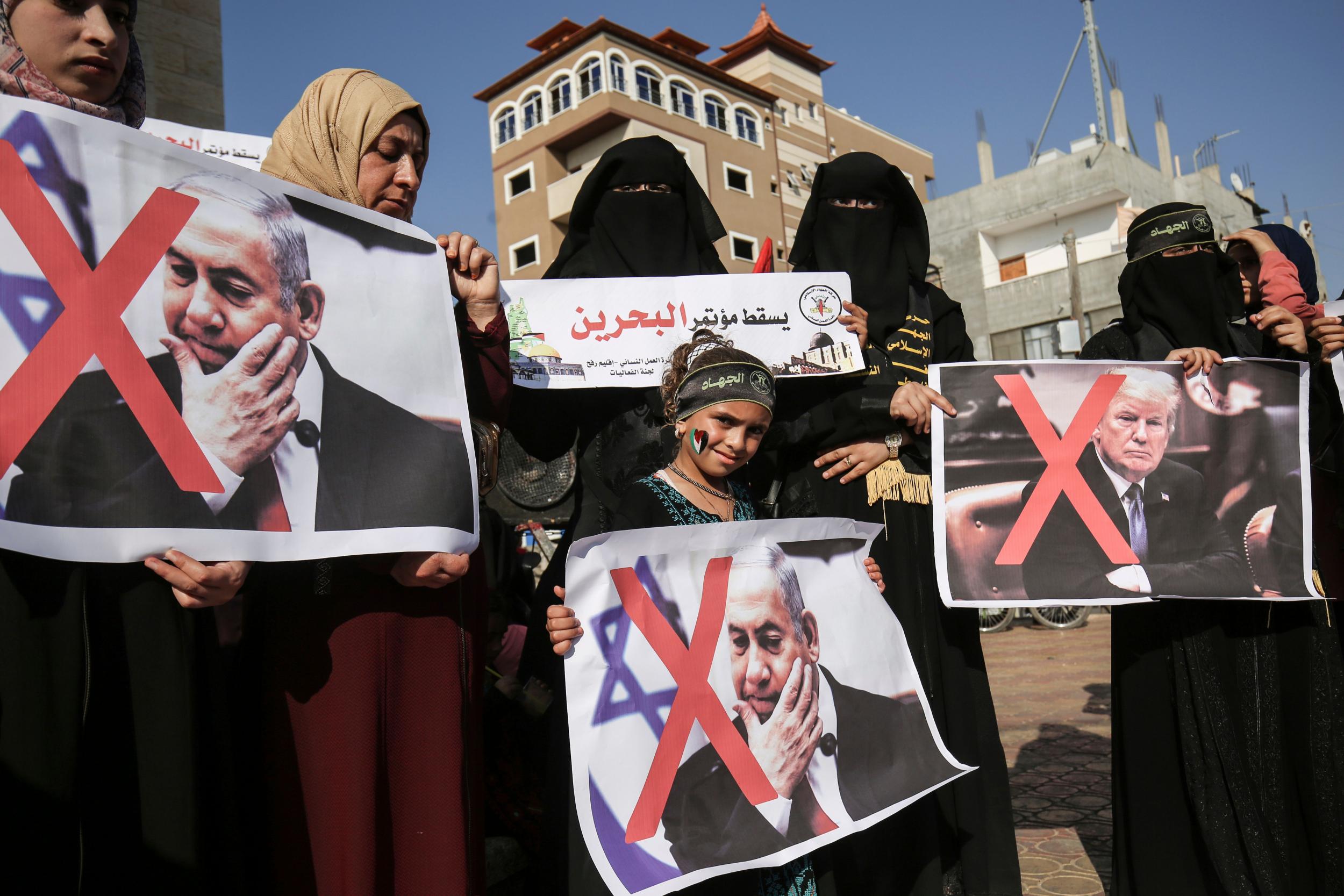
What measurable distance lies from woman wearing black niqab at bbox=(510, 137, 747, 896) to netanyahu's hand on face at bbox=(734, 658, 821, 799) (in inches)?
17.4

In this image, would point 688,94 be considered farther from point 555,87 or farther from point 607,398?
point 607,398

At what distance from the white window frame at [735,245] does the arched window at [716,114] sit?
4.26 m

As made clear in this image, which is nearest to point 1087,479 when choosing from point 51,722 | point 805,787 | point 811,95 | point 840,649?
point 840,649

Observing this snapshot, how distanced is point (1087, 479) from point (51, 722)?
8.67ft

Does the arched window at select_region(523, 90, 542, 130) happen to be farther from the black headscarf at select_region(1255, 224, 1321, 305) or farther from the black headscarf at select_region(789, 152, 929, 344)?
the black headscarf at select_region(789, 152, 929, 344)

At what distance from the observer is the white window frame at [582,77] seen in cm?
3309

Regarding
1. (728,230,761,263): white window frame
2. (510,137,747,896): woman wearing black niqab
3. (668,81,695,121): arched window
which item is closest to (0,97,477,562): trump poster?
(510,137,747,896): woman wearing black niqab

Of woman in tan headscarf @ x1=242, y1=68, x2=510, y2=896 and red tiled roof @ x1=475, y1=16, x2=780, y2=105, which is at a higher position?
red tiled roof @ x1=475, y1=16, x2=780, y2=105

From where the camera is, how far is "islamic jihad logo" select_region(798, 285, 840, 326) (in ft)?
10.2

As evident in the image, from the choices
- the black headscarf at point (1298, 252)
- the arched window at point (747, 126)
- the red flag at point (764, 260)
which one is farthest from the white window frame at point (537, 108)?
the black headscarf at point (1298, 252)

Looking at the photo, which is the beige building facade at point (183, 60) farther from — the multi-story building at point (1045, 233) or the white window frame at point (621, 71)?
the multi-story building at point (1045, 233)

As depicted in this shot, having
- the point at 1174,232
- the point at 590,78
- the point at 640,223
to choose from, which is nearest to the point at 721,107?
the point at 590,78

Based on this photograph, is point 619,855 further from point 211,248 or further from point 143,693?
point 211,248

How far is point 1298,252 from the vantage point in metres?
3.74
